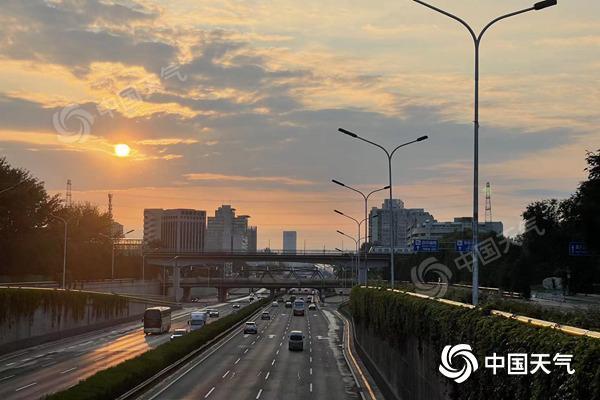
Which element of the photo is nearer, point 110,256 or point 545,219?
point 545,219

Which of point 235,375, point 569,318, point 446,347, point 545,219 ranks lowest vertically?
point 235,375

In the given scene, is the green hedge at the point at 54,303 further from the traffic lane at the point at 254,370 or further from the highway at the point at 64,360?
the traffic lane at the point at 254,370

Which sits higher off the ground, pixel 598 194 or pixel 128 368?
pixel 598 194

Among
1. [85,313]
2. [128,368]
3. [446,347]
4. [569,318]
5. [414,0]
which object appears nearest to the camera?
[569,318]

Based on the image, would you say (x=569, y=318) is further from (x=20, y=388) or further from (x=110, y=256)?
(x=110, y=256)

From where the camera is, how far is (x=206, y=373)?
1890 inches

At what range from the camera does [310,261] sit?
147 meters

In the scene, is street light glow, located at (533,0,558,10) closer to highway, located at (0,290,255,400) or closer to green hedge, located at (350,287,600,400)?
green hedge, located at (350,287,600,400)

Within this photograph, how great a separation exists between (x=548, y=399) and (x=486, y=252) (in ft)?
357

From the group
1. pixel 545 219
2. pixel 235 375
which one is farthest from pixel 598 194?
pixel 235 375

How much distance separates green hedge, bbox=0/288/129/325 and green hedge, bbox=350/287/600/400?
41.6 m

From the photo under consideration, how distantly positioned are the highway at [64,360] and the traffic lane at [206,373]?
5839mm

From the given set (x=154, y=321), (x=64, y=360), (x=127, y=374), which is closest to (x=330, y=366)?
(x=64, y=360)

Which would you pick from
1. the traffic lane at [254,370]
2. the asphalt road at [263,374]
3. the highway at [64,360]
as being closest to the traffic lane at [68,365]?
the highway at [64,360]
